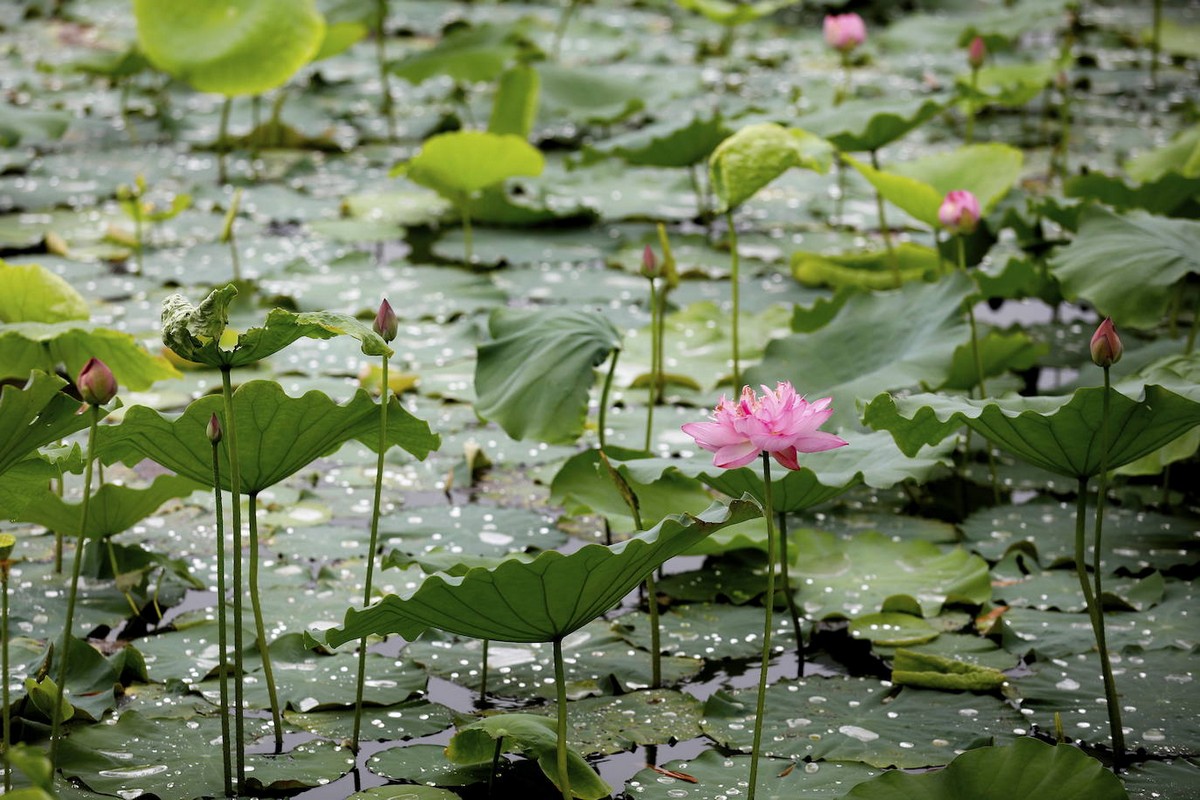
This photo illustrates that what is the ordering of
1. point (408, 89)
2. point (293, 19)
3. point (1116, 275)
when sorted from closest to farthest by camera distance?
1. point (1116, 275)
2. point (293, 19)
3. point (408, 89)

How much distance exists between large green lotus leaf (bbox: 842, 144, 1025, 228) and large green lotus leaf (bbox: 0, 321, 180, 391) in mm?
1201

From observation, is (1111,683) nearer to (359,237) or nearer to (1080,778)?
(1080,778)

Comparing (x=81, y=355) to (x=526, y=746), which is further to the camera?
(x=81, y=355)

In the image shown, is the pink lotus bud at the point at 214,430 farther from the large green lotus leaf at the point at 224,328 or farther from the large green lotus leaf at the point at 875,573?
the large green lotus leaf at the point at 875,573

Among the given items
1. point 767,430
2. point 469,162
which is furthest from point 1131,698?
point 469,162

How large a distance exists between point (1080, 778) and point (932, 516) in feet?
2.89

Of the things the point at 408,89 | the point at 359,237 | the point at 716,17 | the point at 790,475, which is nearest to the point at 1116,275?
the point at 790,475

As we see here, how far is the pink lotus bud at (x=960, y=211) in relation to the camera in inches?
78.5

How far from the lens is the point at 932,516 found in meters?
2.01

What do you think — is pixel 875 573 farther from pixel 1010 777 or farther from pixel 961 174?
pixel 961 174

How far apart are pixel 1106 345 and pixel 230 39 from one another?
2.59 m

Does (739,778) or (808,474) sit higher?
Answer: (808,474)

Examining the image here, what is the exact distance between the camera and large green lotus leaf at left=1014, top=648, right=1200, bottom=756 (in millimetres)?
1404

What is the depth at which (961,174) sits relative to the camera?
94.7 inches
